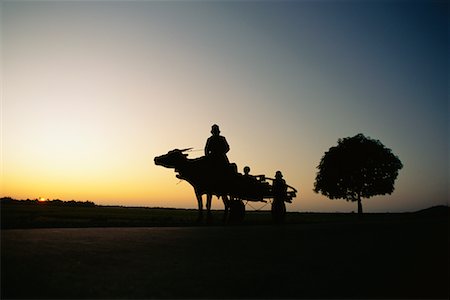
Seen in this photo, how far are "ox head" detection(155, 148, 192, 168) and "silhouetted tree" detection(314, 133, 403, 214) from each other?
102ft

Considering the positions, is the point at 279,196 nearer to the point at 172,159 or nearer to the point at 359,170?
the point at 172,159

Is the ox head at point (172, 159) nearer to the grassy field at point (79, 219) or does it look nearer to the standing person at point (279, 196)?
the grassy field at point (79, 219)

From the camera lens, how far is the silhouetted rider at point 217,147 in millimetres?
13211

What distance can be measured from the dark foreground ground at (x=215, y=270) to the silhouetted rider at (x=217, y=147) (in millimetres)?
7580

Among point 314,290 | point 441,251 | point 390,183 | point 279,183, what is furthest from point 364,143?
point 314,290

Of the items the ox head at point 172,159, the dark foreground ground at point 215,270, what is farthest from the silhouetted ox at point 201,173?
the dark foreground ground at point 215,270

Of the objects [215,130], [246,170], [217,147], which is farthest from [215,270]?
[246,170]

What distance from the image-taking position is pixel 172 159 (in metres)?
12.8

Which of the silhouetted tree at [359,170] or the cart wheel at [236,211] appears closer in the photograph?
Answer: the cart wheel at [236,211]

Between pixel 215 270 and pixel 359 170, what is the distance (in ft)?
127

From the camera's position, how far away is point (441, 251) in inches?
203

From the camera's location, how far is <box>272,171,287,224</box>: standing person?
15788 millimetres

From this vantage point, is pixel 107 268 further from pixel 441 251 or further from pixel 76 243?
pixel 441 251

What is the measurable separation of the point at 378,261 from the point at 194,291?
8.61 feet
